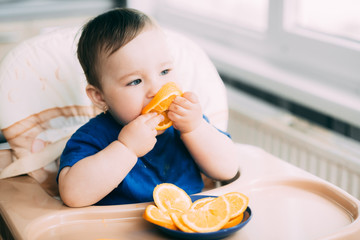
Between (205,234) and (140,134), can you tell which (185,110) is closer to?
(140,134)

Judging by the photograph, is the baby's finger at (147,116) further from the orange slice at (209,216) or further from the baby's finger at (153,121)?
the orange slice at (209,216)

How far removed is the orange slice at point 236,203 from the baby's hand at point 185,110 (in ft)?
0.66

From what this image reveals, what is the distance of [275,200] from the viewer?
1.06 metres

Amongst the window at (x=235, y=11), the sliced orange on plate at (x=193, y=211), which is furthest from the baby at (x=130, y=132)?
the window at (x=235, y=11)

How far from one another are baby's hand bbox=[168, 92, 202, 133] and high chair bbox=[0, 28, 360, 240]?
160 mm

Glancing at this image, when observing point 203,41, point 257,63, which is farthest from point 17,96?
point 203,41

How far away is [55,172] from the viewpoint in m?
1.22

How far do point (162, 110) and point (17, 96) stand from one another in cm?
40

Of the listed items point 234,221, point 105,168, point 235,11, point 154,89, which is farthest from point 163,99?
point 235,11

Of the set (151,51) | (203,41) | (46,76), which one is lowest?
(203,41)

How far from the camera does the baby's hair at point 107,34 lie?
3.42 feet

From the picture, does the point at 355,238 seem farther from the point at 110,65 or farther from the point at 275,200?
the point at 110,65

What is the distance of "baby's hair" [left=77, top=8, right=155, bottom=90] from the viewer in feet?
3.42

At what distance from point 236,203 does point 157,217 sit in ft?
0.50
